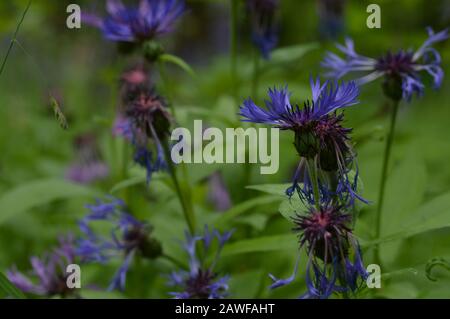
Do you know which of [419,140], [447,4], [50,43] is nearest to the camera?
[419,140]

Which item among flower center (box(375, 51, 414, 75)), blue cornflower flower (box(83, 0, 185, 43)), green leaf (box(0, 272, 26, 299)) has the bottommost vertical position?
green leaf (box(0, 272, 26, 299))

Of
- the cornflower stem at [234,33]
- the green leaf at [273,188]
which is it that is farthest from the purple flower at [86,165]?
the green leaf at [273,188]

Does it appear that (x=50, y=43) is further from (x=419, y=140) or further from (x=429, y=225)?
(x=429, y=225)

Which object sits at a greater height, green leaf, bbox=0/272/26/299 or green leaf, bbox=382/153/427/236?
green leaf, bbox=382/153/427/236

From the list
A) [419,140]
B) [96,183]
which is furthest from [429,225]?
[96,183]

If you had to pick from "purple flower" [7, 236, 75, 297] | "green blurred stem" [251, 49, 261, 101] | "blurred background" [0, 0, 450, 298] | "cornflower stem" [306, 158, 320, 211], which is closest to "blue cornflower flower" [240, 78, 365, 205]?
"cornflower stem" [306, 158, 320, 211]

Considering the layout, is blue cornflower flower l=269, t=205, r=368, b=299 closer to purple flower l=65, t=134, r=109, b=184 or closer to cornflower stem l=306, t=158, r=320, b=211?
cornflower stem l=306, t=158, r=320, b=211


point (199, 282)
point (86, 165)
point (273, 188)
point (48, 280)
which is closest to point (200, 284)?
point (199, 282)
